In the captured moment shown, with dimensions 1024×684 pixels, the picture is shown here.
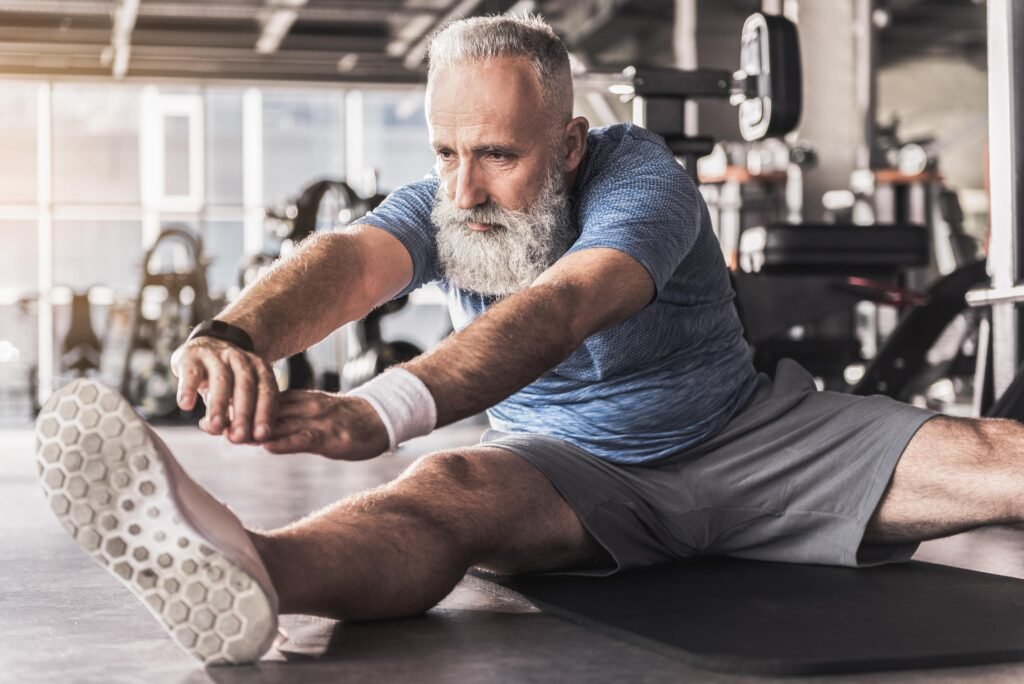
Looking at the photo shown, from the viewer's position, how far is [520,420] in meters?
2.09

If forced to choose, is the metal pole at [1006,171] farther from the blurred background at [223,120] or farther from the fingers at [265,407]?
the blurred background at [223,120]

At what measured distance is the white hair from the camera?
5.84 feet

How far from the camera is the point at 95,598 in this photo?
A: 6.13ft

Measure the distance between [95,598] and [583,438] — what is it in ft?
2.59

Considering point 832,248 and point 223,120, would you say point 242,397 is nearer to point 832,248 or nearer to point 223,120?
point 832,248

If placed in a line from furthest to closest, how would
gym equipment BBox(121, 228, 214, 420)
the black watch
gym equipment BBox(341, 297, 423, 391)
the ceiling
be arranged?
the ceiling < gym equipment BBox(121, 228, 214, 420) < gym equipment BBox(341, 297, 423, 391) < the black watch

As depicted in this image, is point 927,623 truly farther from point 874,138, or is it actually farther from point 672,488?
point 874,138

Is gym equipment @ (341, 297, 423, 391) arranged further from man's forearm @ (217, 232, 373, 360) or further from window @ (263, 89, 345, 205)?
window @ (263, 89, 345, 205)

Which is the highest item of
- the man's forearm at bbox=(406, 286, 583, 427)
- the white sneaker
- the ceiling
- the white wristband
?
the ceiling

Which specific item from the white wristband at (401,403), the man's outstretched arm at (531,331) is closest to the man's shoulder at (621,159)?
the man's outstretched arm at (531,331)

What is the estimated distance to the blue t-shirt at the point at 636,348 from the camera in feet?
6.20

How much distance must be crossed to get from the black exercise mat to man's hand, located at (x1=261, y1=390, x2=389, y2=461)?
16.4 inches

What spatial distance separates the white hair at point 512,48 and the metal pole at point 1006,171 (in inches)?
55.7

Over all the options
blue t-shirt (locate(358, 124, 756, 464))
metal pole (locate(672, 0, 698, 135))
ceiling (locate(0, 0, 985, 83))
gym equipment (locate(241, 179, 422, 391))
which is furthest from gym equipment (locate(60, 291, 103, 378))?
blue t-shirt (locate(358, 124, 756, 464))
